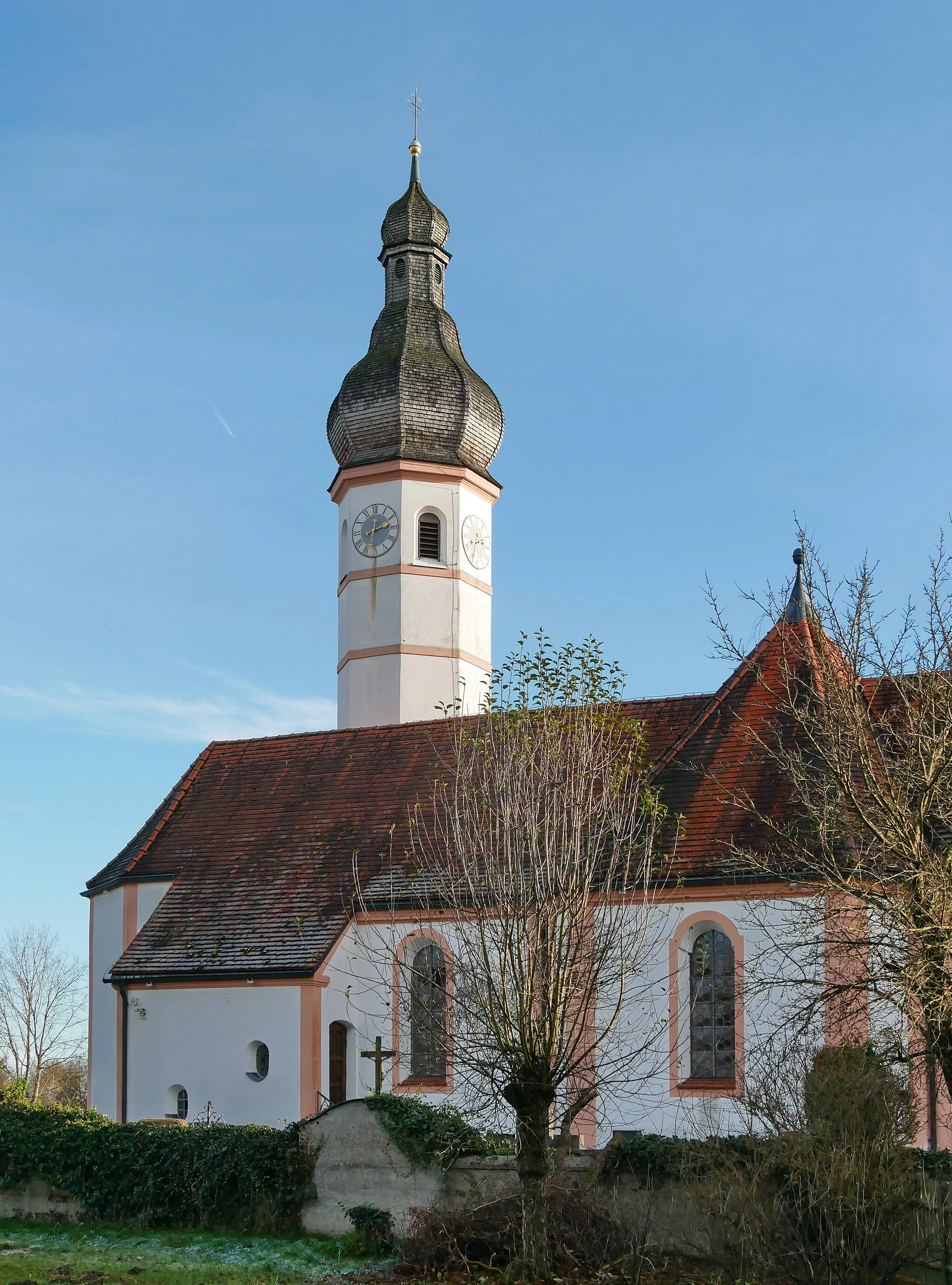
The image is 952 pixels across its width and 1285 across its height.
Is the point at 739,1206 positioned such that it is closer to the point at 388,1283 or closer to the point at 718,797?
the point at 388,1283

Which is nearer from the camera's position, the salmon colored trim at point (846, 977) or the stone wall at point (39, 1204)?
the salmon colored trim at point (846, 977)

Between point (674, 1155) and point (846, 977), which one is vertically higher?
point (846, 977)

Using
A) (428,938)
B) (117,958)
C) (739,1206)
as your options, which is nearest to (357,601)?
(117,958)

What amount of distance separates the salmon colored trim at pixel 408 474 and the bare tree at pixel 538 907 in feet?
57.7

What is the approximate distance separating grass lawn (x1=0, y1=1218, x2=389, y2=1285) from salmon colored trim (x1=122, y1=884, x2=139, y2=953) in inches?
361

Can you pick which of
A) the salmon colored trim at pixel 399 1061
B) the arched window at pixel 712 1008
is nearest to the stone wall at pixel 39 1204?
the salmon colored trim at pixel 399 1061

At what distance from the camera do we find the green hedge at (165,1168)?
1919 cm

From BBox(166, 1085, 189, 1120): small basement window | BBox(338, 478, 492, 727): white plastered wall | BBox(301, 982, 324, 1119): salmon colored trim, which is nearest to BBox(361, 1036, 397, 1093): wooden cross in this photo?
A: BBox(301, 982, 324, 1119): salmon colored trim

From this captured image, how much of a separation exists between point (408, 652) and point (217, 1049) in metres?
12.3

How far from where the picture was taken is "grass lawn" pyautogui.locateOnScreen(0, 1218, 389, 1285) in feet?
51.2

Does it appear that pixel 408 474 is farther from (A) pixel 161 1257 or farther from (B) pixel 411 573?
(A) pixel 161 1257

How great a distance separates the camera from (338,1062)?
25922 mm

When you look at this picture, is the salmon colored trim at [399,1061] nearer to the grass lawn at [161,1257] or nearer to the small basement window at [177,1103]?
the small basement window at [177,1103]

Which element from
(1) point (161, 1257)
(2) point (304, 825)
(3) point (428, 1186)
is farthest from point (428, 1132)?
(2) point (304, 825)
